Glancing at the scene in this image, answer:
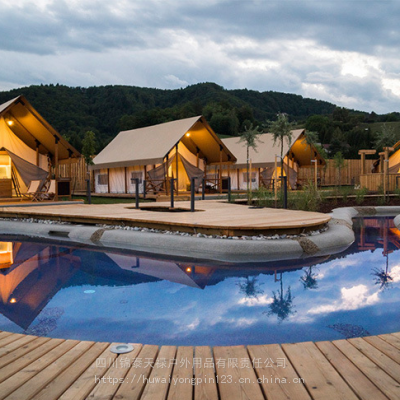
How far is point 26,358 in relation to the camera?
2.58 metres

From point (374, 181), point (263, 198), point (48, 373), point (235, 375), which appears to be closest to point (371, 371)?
point (235, 375)

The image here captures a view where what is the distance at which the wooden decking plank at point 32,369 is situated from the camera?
7.04 ft

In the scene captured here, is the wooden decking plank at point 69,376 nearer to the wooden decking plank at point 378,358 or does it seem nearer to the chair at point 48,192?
the wooden decking plank at point 378,358

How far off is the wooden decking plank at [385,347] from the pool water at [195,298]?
73cm

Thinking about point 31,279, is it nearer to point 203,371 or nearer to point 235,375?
point 203,371

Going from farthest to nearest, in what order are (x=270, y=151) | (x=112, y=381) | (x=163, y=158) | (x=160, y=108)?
1. (x=160, y=108)
2. (x=270, y=151)
3. (x=163, y=158)
4. (x=112, y=381)

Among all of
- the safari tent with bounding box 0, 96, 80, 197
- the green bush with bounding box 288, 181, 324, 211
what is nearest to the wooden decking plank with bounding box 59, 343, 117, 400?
the green bush with bounding box 288, 181, 324, 211

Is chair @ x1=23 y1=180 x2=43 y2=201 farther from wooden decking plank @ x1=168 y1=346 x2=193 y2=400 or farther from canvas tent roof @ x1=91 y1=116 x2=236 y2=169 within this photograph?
wooden decking plank @ x1=168 y1=346 x2=193 y2=400

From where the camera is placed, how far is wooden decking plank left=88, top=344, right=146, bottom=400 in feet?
6.86

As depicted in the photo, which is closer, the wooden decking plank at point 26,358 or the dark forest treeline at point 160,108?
the wooden decking plank at point 26,358

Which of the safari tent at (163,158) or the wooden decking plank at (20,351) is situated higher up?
the safari tent at (163,158)

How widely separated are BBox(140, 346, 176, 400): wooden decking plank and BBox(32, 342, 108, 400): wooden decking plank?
0.41 m

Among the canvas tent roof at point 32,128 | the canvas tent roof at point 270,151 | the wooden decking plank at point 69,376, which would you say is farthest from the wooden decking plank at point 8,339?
the canvas tent roof at point 270,151

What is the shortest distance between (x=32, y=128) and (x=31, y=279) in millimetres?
12554
